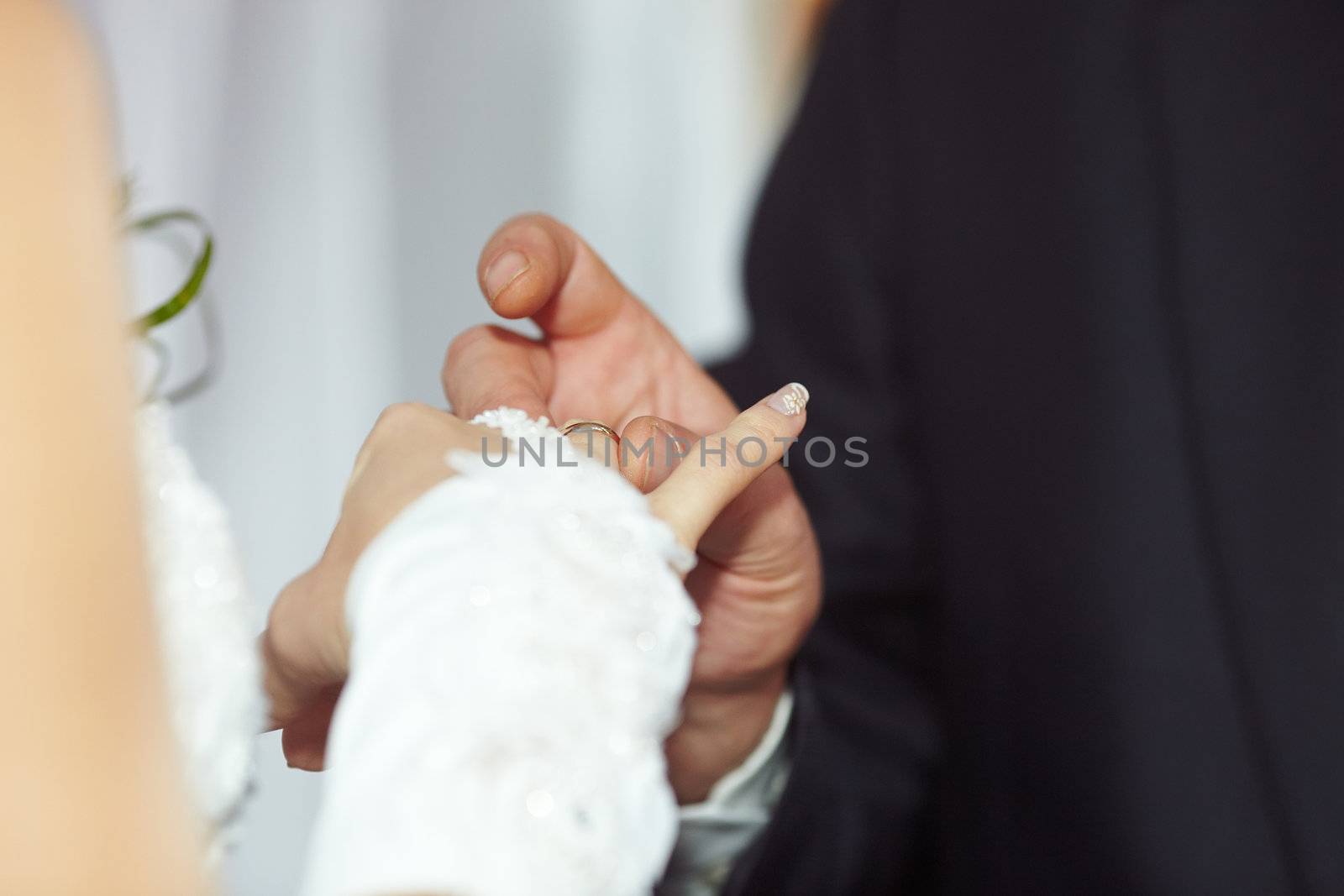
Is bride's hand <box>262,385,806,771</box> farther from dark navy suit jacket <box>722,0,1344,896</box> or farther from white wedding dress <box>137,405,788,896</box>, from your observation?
dark navy suit jacket <box>722,0,1344,896</box>

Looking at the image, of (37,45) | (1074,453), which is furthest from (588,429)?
(1074,453)

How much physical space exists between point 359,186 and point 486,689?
44cm

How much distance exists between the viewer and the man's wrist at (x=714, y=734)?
46 centimetres

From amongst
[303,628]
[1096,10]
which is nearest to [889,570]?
[1096,10]

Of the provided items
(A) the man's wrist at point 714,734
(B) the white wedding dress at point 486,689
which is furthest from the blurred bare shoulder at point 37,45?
(A) the man's wrist at point 714,734

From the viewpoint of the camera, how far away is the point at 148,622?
0.20 meters

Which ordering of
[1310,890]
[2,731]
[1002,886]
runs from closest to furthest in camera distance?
[2,731]
[1310,890]
[1002,886]

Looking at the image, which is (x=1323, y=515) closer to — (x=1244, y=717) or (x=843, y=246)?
(x=1244, y=717)

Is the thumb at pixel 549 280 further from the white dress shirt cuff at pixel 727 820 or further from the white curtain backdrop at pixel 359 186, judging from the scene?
the white dress shirt cuff at pixel 727 820

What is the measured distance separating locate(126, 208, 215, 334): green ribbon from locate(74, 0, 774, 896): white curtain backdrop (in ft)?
0.05

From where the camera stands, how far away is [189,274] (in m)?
0.48

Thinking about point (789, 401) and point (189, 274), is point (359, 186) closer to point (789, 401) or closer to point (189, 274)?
point (189, 274)

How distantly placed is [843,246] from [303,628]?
0.47 m

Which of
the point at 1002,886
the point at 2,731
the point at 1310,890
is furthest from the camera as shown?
the point at 1002,886
